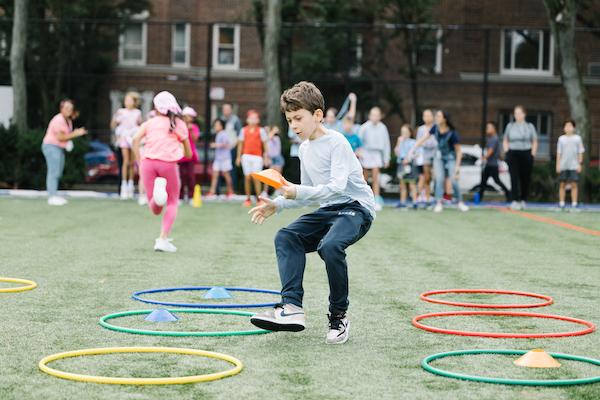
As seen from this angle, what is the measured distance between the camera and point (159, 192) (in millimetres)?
11547

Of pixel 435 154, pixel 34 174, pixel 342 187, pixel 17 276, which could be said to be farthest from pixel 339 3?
pixel 342 187

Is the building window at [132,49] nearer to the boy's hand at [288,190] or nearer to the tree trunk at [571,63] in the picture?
the tree trunk at [571,63]

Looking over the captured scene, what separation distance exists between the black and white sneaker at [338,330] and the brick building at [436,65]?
22325 millimetres

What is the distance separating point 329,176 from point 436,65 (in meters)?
27.6

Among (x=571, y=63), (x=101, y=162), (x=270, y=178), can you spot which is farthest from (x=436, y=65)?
(x=270, y=178)

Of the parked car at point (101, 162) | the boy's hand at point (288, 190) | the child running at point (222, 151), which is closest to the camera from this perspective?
the boy's hand at point (288, 190)

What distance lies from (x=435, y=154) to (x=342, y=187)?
47.1 feet

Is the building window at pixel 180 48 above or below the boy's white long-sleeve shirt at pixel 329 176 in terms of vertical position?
above

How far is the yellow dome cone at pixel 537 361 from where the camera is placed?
18.6 feet

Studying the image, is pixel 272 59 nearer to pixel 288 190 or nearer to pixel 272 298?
pixel 272 298

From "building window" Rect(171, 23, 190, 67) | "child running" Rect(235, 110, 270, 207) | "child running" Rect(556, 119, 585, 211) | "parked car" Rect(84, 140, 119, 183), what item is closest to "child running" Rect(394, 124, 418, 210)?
"child running" Rect(235, 110, 270, 207)

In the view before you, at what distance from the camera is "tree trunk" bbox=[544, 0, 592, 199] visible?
1041 inches

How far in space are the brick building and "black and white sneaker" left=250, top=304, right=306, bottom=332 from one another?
2227 cm

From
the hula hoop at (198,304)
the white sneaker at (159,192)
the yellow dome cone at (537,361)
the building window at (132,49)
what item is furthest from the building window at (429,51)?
the yellow dome cone at (537,361)
